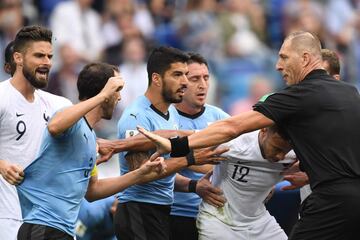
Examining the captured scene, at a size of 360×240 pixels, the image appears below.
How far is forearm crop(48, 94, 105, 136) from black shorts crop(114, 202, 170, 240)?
1.61 meters

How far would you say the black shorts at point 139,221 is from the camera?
809cm

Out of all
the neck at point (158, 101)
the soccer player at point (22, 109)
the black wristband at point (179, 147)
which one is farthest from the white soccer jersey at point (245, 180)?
the soccer player at point (22, 109)

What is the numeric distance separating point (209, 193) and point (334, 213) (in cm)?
147

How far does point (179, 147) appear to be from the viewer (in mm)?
7086

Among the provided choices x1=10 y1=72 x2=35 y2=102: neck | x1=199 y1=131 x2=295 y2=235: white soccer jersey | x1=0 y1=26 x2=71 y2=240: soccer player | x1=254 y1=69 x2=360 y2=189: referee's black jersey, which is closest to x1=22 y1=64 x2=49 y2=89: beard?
x1=0 y1=26 x2=71 y2=240: soccer player

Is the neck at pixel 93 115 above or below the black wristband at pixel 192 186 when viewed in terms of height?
above

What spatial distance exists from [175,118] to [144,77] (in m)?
5.69

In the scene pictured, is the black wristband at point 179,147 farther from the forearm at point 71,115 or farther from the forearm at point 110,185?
the forearm at point 71,115

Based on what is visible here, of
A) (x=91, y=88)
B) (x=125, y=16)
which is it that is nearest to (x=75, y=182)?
(x=91, y=88)

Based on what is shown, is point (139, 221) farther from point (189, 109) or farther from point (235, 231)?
point (189, 109)

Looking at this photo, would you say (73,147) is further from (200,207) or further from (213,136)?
(200,207)

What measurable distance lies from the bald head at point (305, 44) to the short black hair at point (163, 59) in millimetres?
1512

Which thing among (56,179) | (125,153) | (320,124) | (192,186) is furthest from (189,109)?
(56,179)

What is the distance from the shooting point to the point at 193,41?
50.3 ft
